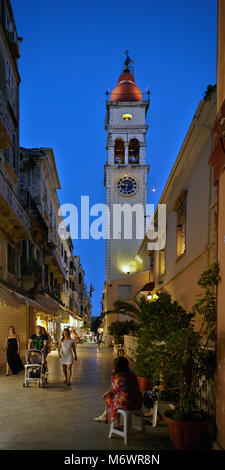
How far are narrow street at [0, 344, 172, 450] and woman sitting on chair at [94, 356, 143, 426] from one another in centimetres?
45

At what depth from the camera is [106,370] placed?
48.1 feet

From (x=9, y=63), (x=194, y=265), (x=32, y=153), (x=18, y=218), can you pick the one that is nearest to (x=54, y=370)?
(x=18, y=218)

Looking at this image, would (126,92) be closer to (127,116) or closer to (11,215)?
(127,116)

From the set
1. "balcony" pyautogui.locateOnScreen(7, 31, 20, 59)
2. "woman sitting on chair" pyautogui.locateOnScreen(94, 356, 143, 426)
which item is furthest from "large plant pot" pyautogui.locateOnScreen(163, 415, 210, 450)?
"balcony" pyautogui.locateOnScreen(7, 31, 20, 59)

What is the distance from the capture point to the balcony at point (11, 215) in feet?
44.9

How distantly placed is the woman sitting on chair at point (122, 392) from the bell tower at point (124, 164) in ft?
107

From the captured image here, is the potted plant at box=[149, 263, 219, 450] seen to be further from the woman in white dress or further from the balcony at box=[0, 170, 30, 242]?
the balcony at box=[0, 170, 30, 242]

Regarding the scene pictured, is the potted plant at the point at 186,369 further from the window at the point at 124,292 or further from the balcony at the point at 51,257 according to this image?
the window at the point at 124,292

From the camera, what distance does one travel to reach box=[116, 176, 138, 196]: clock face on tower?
4072 centimetres

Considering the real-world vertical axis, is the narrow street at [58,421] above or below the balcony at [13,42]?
below

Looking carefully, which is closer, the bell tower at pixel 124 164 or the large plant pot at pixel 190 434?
the large plant pot at pixel 190 434

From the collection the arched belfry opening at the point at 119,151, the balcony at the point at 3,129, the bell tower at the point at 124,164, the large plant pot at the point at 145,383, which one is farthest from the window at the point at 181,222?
the arched belfry opening at the point at 119,151
